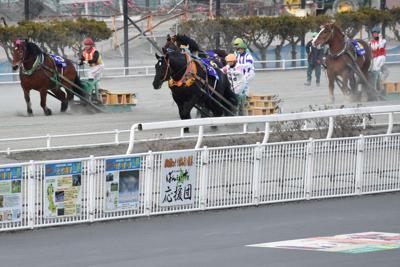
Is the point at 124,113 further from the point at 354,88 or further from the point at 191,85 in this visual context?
the point at 354,88

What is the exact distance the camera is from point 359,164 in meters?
16.2

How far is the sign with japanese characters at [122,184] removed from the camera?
13750 millimetres

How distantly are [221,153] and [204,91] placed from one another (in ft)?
26.1

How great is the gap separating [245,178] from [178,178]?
1015 millimetres

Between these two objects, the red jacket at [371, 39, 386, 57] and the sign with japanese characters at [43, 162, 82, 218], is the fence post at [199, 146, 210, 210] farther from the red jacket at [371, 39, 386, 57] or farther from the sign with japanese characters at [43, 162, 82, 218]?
the red jacket at [371, 39, 386, 57]

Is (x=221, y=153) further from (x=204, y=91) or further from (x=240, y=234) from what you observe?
(x=204, y=91)

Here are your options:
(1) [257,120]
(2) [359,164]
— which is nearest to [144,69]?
(1) [257,120]

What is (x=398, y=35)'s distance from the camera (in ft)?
144

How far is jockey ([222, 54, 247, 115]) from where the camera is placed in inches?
918

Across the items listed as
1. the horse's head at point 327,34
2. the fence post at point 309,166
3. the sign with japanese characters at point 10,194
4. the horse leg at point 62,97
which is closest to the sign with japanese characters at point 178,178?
the fence post at point 309,166

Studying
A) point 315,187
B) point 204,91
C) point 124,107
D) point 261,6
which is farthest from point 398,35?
point 315,187

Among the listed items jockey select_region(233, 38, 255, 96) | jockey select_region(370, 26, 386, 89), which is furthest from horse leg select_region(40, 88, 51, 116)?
jockey select_region(370, 26, 386, 89)

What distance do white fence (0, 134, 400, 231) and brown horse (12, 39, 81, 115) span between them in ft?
34.7

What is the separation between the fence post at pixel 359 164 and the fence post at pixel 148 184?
3270 millimetres
